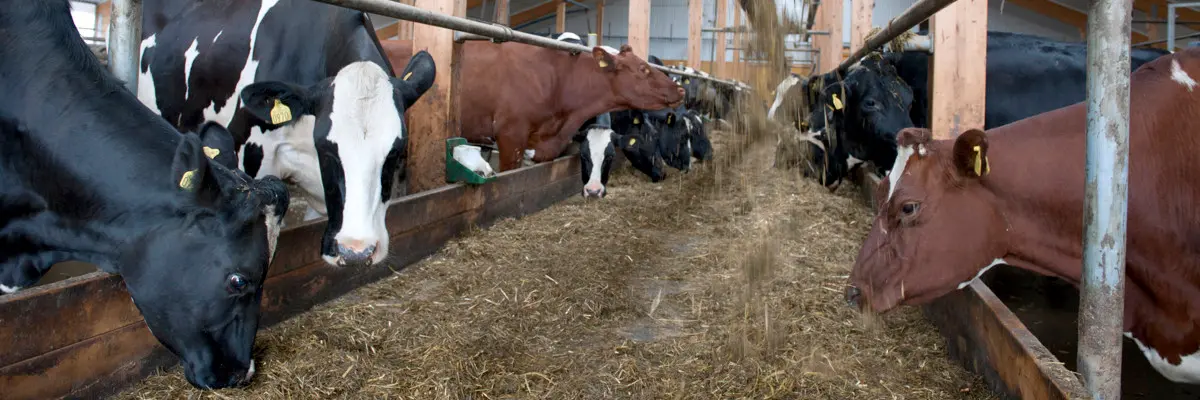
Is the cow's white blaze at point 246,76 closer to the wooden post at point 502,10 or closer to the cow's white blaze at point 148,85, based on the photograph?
the cow's white blaze at point 148,85

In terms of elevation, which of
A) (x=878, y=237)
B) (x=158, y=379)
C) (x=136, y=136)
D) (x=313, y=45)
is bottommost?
(x=158, y=379)

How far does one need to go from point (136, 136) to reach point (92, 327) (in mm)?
579

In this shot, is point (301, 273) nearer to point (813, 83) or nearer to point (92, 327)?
point (92, 327)

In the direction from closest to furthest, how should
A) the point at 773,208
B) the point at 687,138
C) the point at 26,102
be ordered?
the point at 26,102 < the point at 773,208 < the point at 687,138

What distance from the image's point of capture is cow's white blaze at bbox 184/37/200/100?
441 centimetres

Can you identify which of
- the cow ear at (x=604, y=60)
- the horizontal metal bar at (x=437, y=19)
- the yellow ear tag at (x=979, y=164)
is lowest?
the yellow ear tag at (x=979, y=164)

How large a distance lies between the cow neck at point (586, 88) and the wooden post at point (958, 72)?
373cm

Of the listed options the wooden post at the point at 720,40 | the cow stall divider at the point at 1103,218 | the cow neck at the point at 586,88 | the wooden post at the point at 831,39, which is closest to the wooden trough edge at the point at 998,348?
the cow stall divider at the point at 1103,218

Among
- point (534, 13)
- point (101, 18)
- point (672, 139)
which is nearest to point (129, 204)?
point (672, 139)

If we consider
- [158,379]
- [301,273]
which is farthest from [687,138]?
[158,379]

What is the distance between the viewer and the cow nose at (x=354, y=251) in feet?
10.1

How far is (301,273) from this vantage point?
3355mm

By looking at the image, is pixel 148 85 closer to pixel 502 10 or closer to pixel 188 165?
pixel 188 165

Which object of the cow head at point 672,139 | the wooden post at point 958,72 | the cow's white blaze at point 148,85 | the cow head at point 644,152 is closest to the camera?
the wooden post at point 958,72
